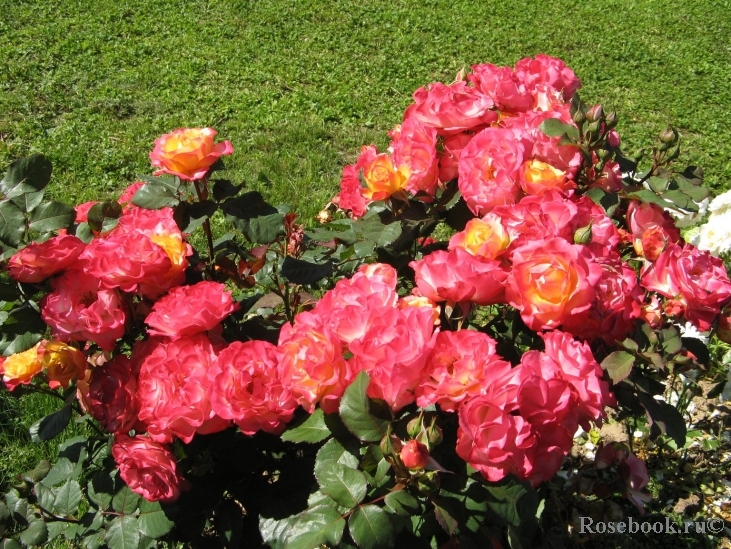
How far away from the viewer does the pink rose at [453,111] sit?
1307mm

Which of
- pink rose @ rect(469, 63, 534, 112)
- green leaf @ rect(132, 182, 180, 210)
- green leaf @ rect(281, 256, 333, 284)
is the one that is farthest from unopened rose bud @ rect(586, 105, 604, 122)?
green leaf @ rect(132, 182, 180, 210)

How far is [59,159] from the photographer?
389cm

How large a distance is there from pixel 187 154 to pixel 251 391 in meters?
0.46

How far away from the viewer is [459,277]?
3.36ft

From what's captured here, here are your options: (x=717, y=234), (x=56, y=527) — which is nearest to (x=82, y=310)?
(x=56, y=527)

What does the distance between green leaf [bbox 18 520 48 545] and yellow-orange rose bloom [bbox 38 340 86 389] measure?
30cm

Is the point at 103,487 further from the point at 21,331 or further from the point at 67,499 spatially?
the point at 21,331

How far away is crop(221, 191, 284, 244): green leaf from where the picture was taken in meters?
1.27

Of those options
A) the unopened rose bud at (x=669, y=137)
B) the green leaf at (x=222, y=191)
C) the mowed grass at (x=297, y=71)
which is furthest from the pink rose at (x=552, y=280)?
the mowed grass at (x=297, y=71)

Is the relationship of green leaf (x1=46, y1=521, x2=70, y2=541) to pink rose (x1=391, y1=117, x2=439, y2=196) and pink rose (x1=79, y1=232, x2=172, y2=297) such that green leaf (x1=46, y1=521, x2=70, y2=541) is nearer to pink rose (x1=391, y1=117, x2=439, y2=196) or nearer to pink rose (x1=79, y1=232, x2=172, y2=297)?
pink rose (x1=79, y1=232, x2=172, y2=297)

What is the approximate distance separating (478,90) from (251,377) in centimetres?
80

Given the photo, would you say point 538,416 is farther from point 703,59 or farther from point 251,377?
point 703,59

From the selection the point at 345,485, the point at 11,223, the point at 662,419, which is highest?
→ the point at 11,223

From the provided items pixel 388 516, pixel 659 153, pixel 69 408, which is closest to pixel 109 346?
pixel 69 408
